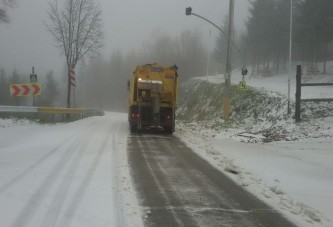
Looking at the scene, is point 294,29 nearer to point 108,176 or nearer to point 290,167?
point 290,167

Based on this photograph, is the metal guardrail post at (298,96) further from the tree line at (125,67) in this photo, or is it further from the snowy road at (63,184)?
the tree line at (125,67)

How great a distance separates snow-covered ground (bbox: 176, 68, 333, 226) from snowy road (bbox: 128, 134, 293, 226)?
380mm

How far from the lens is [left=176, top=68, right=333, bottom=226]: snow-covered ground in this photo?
7146 millimetres

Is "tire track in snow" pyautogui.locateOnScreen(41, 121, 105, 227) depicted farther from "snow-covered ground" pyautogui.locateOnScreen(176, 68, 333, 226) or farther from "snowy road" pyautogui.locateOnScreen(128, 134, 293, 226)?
"snow-covered ground" pyautogui.locateOnScreen(176, 68, 333, 226)

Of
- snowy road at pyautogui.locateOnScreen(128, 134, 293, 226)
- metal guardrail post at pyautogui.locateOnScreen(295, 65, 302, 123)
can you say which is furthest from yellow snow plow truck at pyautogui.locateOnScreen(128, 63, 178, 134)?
snowy road at pyautogui.locateOnScreen(128, 134, 293, 226)

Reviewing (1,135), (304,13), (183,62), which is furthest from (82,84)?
(1,135)

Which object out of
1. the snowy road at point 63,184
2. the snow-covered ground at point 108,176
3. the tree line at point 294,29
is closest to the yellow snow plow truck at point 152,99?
the snow-covered ground at point 108,176

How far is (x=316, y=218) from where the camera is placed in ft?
21.3

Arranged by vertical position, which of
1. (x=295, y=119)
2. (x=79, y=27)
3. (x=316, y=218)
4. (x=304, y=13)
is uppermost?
(x=304, y=13)

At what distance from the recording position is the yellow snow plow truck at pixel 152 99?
19.4 meters

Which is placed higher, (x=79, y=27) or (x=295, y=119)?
(x=79, y=27)

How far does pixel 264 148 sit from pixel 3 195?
9.39 metres

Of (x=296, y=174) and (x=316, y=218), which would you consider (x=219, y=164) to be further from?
(x=316, y=218)

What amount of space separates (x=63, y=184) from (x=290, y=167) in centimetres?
586
